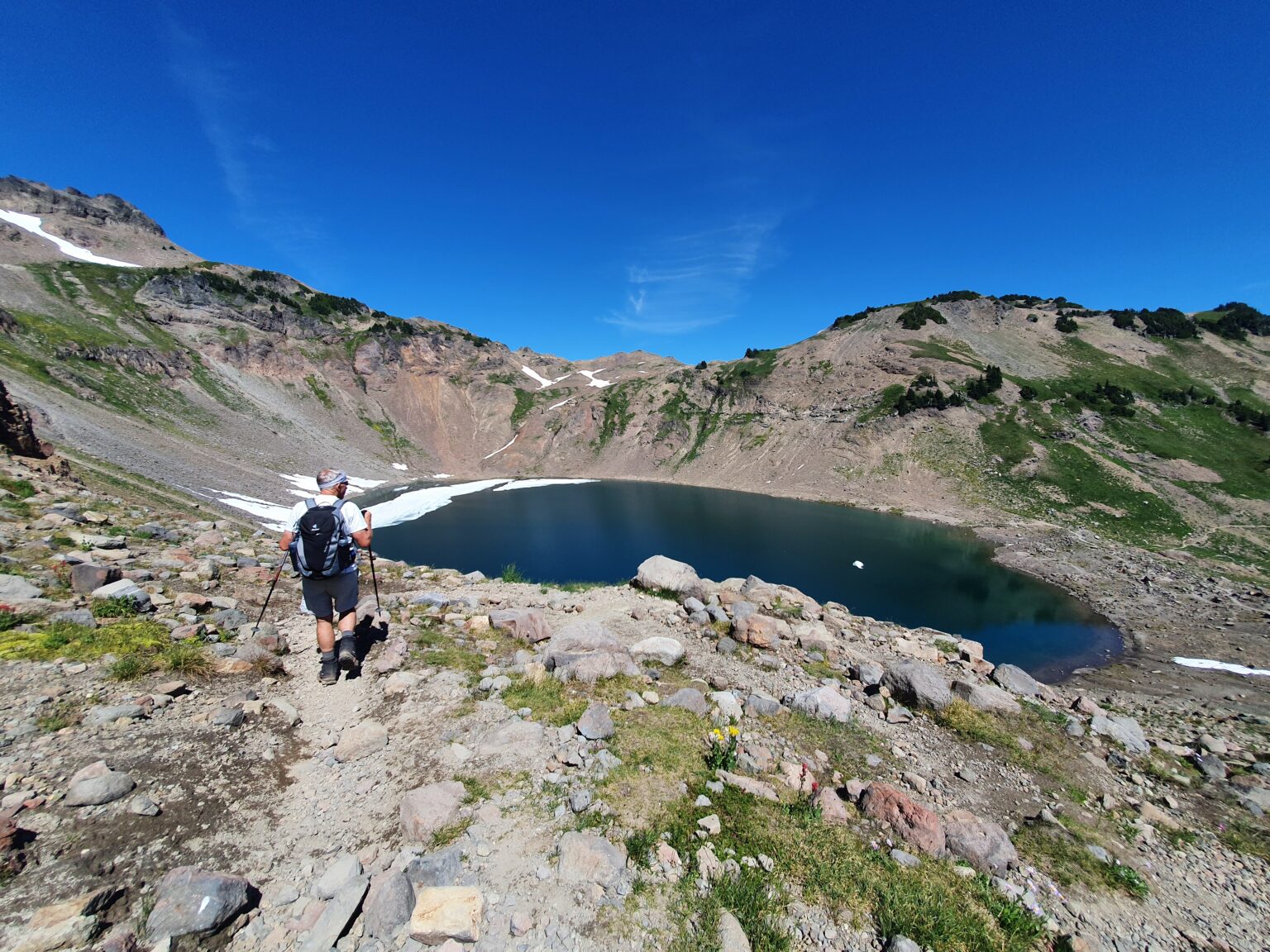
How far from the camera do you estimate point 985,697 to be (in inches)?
378

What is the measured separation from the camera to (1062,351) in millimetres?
87312

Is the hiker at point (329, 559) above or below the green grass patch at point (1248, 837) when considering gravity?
above

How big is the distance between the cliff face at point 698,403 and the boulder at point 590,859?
50.6 meters

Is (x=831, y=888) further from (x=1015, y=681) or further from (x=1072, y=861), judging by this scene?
(x=1015, y=681)

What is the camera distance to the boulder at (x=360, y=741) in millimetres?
5863

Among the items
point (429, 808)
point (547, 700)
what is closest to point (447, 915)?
point (429, 808)

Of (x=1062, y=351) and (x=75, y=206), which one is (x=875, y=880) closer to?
(x=1062, y=351)

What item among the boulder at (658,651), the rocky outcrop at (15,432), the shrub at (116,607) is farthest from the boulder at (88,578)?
the rocky outcrop at (15,432)

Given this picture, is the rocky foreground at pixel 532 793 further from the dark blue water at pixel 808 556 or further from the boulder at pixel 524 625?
the dark blue water at pixel 808 556

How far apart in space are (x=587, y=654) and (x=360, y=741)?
3.57m

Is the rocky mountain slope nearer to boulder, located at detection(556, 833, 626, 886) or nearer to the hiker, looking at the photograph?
boulder, located at detection(556, 833, 626, 886)

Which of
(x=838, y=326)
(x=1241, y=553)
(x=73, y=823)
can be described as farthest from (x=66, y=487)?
(x=838, y=326)

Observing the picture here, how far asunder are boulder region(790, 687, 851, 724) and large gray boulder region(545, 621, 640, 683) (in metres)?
2.97

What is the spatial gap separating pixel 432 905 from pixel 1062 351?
11680 centimetres
